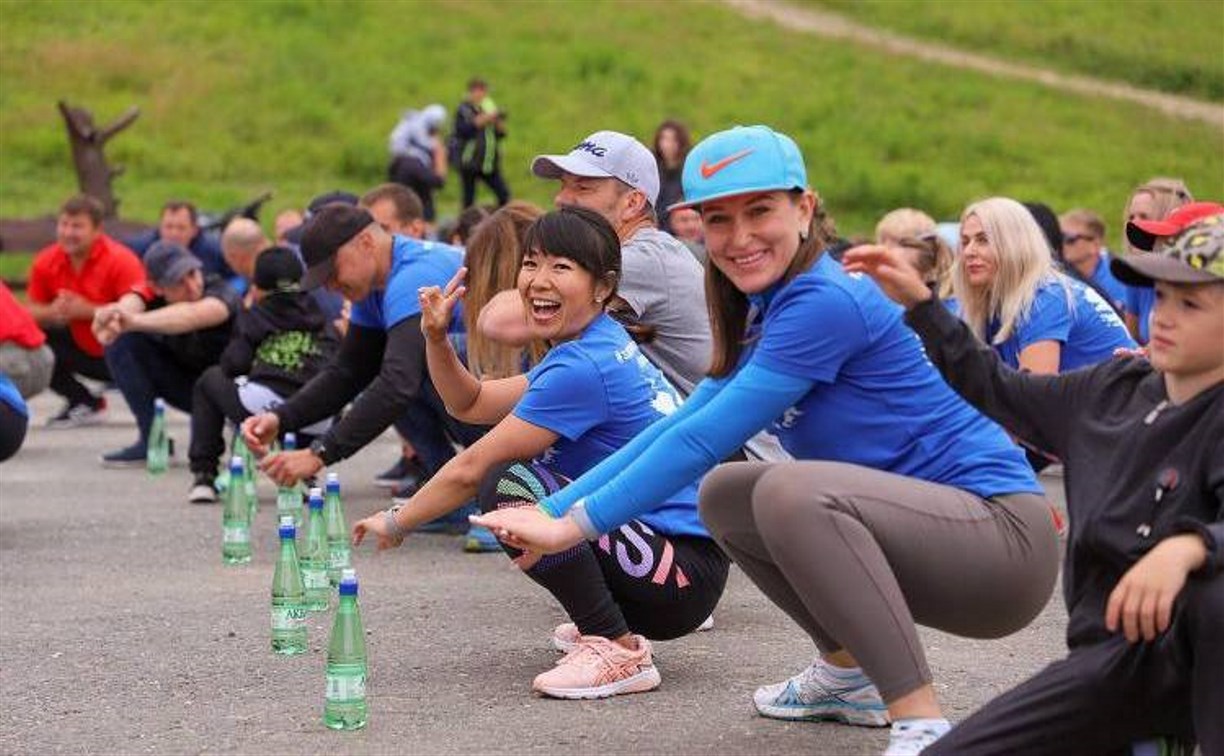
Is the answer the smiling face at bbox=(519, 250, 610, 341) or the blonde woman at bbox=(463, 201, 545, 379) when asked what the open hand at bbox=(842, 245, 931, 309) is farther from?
the blonde woman at bbox=(463, 201, 545, 379)

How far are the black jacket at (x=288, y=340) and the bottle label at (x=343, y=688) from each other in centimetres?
575

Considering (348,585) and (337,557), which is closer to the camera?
(348,585)

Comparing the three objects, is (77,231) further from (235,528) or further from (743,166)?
(743,166)

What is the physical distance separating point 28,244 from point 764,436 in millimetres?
19599

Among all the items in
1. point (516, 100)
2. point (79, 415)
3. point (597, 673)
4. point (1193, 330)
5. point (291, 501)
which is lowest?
point (516, 100)

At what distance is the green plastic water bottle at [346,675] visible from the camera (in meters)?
6.25

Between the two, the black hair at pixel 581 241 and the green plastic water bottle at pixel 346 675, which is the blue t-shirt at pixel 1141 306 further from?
the green plastic water bottle at pixel 346 675

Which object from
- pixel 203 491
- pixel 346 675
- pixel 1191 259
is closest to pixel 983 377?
pixel 1191 259

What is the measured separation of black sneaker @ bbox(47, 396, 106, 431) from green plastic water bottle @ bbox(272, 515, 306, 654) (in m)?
9.54

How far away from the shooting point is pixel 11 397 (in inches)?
412

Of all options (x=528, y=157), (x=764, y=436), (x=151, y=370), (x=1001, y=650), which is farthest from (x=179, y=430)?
(x=528, y=157)

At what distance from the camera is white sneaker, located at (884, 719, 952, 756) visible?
17.1 ft

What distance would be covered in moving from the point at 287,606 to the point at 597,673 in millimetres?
1526

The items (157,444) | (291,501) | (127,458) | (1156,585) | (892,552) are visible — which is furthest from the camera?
(127,458)
